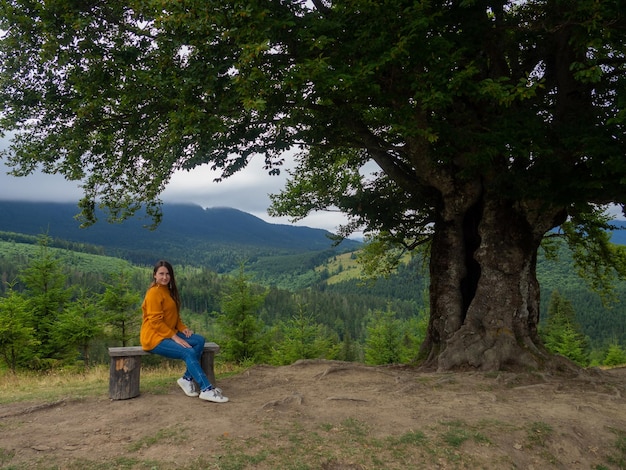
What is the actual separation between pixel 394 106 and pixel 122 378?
8066 millimetres

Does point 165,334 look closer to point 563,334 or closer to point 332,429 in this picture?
A: point 332,429

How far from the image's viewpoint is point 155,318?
288 inches

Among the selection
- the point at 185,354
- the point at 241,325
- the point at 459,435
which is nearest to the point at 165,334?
the point at 185,354

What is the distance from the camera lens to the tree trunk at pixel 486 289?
10.6 meters

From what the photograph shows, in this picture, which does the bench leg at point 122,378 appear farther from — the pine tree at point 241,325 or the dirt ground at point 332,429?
the pine tree at point 241,325

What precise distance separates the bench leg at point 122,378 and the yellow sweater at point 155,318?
0.54m

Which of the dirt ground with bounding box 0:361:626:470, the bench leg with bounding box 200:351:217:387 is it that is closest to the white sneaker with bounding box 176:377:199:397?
the dirt ground with bounding box 0:361:626:470

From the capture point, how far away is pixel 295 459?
536 cm

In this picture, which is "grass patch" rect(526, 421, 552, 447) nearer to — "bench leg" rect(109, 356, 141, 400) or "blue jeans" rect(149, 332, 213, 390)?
"blue jeans" rect(149, 332, 213, 390)

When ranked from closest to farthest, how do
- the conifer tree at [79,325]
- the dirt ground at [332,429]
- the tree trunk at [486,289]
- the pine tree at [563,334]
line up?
1. the dirt ground at [332,429]
2. the tree trunk at [486,289]
3. the conifer tree at [79,325]
4. the pine tree at [563,334]

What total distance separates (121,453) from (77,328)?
22.6 meters

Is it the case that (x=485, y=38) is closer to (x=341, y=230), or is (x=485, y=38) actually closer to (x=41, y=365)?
(x=341, y=230)

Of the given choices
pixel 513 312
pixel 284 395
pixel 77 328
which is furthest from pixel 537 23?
pixel 77 328

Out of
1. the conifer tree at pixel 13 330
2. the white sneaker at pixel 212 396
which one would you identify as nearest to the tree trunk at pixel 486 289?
the white sneaker at pixel 212 396
